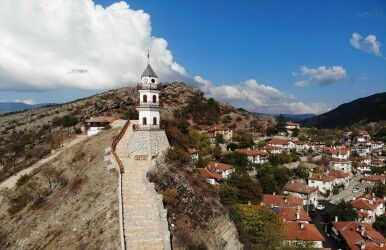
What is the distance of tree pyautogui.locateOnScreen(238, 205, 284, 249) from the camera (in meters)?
42.8

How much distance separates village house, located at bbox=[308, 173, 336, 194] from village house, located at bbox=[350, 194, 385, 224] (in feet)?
26.0

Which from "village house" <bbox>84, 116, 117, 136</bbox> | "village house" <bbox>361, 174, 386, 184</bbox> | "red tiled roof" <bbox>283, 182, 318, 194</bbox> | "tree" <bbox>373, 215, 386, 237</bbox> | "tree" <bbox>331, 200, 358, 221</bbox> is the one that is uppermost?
"village house" <bbox>84, 116, 117, 136</bbox>

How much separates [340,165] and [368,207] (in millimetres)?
30018

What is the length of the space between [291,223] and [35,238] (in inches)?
1208

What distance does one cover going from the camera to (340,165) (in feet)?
322

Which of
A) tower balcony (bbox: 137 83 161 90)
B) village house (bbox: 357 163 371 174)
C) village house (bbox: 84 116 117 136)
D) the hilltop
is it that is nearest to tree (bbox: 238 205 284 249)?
tower balcony (bbox: 137 83 161 90)

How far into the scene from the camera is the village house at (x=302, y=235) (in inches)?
1925

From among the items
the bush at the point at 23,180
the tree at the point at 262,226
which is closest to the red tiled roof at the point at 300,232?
the tree at the point at 262,226

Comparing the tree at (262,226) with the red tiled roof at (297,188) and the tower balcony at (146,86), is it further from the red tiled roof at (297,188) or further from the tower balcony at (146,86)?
the red tiled roof at (297,188)

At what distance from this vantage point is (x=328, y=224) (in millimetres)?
64688

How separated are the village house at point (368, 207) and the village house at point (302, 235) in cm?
1693

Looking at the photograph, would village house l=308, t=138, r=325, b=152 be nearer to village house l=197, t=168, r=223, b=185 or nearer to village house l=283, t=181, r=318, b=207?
village house l=283, t=181, r=318, b=207

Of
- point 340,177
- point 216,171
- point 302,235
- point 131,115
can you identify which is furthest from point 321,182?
point 131,115

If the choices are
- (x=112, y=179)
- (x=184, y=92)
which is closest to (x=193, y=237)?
(x=112, y=179)
